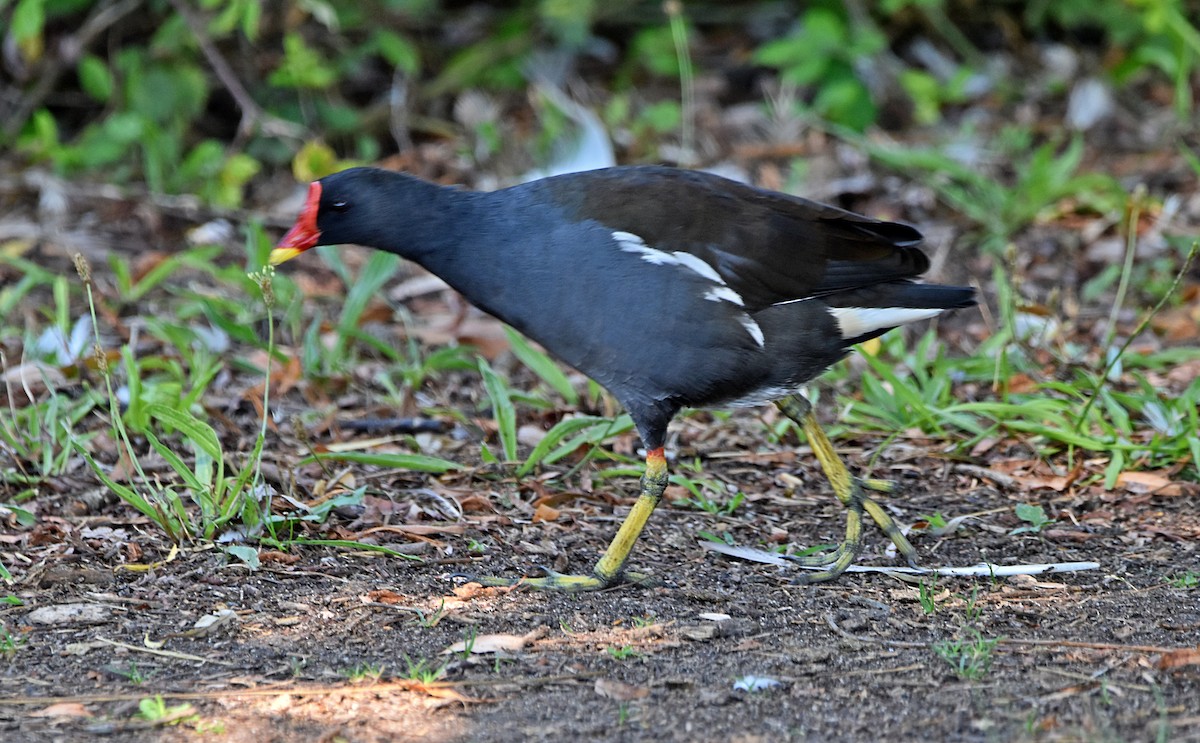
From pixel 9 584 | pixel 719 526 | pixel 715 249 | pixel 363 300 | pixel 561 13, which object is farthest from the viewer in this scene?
pixel 561 13

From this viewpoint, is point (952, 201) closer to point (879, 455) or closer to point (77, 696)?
point (879, 455)

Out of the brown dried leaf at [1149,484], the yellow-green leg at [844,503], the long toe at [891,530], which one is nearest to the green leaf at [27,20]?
the yellow-green leg at [844,503]

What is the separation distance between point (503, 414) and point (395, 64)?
3.95 metres

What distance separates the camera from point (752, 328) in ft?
13.4

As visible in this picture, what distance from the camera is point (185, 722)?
9.71 ft

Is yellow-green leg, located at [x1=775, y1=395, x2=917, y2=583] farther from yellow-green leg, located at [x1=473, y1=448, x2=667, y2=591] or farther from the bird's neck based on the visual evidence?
the bird's neck

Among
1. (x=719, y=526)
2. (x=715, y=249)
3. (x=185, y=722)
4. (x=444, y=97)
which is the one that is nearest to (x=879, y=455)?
(x=719, y=526)

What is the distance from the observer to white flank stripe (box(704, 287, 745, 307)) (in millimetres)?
4043

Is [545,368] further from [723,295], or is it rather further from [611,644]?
[611,644]

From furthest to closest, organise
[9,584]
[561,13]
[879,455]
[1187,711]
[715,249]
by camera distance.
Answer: [561,13] < [879,455] < [715,249] < [9,584] < [1187,711]

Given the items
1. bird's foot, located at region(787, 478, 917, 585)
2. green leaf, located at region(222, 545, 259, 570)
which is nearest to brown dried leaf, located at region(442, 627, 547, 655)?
green leaf, located at region(222, 545, 259, 570)

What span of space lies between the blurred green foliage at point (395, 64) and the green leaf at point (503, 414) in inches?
108

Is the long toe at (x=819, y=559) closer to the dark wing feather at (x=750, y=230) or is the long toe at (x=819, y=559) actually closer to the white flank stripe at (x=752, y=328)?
the white flank stripe at (x=752, y=328)

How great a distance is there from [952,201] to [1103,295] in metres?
0.92
